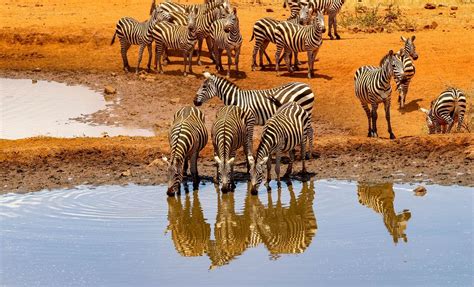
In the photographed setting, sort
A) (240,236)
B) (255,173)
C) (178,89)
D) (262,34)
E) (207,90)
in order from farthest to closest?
(262,34) < (178,89) < (207,90) < (255,173) < (240,236)

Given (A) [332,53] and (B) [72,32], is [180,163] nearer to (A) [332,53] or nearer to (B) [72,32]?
(A) [332,53]

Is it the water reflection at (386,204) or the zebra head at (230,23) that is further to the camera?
the zebra head at (230,23)

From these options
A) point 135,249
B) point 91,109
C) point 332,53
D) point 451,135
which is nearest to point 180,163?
point 135,249

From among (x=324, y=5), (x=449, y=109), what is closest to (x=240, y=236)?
(x=449, y=109)

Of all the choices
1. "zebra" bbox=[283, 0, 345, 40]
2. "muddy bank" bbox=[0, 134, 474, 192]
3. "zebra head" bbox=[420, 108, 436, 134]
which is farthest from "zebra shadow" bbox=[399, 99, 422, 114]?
"zebra" bbox=[283, 0, 345, 40]

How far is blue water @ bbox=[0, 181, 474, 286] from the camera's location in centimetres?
1170

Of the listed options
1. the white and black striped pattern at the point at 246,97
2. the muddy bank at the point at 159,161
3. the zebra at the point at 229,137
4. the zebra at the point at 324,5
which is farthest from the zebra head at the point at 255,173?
the zebra at the point at 324,5

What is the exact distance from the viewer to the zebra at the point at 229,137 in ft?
51.1

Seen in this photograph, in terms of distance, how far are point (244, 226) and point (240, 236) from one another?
0.54 metres

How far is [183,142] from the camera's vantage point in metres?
15.6

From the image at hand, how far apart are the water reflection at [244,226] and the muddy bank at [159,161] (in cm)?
157

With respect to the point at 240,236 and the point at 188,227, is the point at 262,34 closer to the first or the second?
the point at 188,227

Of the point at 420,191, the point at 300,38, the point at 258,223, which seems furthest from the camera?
the point at 300,38

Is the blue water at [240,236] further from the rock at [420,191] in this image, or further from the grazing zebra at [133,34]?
the grazing zebra at [133,34]
